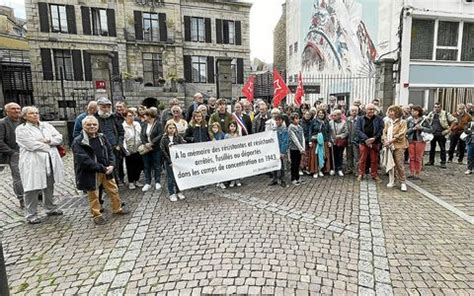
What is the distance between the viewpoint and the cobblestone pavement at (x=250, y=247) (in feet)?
11.0

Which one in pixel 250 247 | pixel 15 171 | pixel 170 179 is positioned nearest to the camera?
pixel 250 247

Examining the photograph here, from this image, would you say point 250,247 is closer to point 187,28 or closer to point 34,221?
point 34,221

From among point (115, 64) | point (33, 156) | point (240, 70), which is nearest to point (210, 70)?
point (240, 70)

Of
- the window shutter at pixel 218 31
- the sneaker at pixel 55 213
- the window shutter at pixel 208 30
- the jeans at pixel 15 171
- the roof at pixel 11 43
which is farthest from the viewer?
the roof at pixel 11 43

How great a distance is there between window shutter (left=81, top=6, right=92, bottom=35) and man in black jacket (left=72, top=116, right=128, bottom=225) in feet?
85.6

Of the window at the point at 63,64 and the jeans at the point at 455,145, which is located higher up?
the window at the point at 63,64

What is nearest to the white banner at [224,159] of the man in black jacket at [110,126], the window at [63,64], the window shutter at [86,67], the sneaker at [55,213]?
the man in black jacket at [110,126]

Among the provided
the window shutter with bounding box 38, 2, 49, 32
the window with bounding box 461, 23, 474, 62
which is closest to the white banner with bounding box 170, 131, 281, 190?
the window with bounding box 461, 23, 474, 62

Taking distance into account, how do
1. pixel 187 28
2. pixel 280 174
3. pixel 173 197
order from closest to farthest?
Result: pixel 173 197, pixel 280 174, pixel 187 28

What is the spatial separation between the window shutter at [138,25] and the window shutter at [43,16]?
7.07m

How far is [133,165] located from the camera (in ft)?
23.7

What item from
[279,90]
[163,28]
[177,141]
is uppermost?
[163,28]

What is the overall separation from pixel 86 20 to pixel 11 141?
25157mm

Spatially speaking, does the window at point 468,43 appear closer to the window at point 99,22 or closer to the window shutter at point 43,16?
the window at point 99,22
